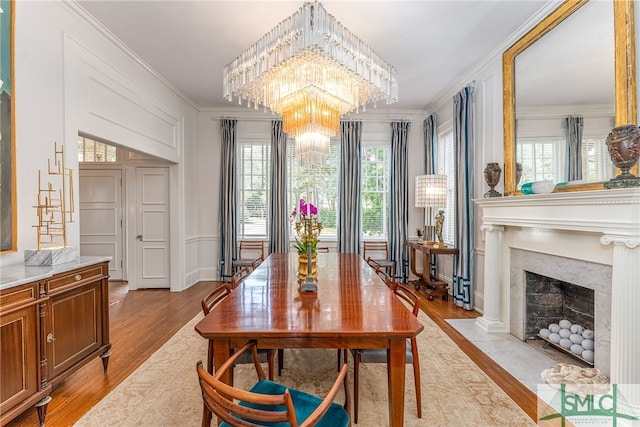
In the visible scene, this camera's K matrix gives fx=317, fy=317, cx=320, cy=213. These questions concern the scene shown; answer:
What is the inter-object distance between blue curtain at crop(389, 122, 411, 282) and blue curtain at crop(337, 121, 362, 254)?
60 centimetres

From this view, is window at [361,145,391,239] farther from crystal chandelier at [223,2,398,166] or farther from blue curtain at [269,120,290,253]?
crystal chandelier at [223,2,398,166]

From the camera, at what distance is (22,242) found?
235 cm

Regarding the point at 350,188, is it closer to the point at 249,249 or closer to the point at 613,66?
the point at 249,249

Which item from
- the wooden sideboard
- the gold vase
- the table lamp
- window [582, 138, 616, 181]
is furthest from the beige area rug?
the table lamp

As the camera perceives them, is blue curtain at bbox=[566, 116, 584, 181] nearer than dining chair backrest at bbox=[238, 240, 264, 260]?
Yes

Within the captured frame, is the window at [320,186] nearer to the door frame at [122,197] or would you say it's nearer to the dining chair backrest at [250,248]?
the dining chair backrest at [250,248]

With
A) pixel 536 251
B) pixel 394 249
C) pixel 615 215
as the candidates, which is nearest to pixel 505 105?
pixel 536 251

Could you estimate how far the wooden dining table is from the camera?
4.62ft

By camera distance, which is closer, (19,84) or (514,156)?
(19,84)

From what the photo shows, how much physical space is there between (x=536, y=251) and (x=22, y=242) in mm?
4265

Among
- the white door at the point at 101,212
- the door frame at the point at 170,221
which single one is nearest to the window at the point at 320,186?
the door frame at the point at 170,221

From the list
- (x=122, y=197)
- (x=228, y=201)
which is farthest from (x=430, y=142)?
(x=122, y=197)

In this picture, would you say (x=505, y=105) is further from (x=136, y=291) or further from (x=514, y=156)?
(x=136, y=291)

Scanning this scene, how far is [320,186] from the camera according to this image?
19.3 feet
